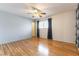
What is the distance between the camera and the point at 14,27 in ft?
7.80

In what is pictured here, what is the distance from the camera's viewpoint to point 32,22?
8.30ft

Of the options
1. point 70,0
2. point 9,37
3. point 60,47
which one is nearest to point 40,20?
point 9,37

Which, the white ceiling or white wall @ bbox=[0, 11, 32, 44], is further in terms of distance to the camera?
white wall @ bbox=[0, 11, 32, 44]

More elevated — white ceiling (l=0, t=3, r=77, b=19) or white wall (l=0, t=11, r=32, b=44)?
white ceiling (l=0, t=3, r=77, b=19)

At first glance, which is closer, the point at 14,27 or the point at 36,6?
the point at 36,6

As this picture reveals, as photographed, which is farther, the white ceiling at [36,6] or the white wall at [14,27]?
the white wall at [14,27]

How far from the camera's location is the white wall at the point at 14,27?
2.23m

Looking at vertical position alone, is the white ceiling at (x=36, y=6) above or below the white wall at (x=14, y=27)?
above

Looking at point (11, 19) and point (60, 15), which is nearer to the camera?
point (11, 19)

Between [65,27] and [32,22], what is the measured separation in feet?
3.13

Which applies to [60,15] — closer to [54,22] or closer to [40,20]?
[54,22]

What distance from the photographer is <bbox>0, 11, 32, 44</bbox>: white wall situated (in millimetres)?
2235

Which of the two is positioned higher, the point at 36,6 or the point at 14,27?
the point at 36,6

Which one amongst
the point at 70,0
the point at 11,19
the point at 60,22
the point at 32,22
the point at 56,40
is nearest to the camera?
the point at 70,0
